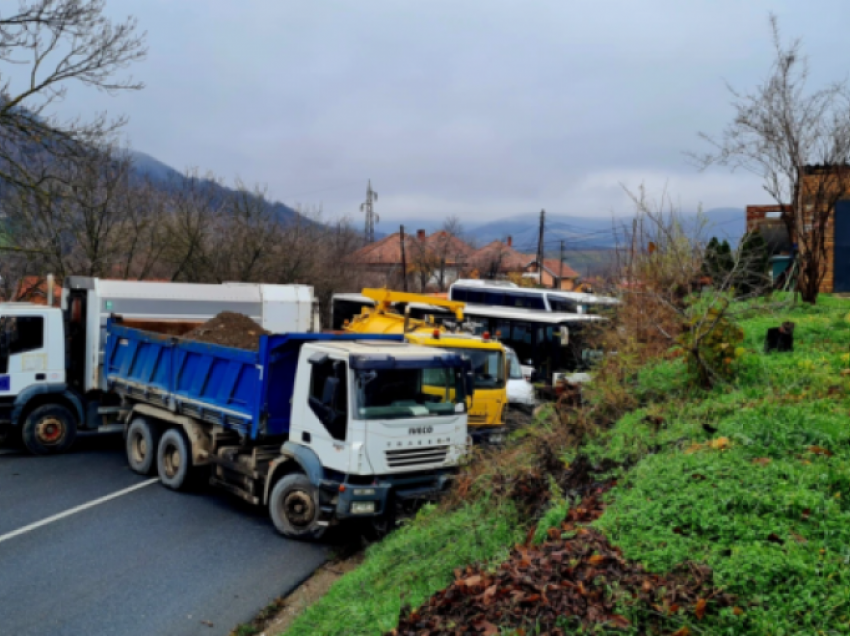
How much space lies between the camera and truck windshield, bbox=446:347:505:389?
41.1ft

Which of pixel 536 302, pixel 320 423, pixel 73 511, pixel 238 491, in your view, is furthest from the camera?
pixel 536 302

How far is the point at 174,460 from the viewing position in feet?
37.0

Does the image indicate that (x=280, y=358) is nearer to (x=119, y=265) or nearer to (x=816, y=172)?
(x=816, y=172)

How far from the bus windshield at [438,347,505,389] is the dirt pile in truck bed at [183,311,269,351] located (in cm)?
330

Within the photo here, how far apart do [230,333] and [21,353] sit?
435cm

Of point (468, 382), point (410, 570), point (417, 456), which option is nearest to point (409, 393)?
point (417, 456)

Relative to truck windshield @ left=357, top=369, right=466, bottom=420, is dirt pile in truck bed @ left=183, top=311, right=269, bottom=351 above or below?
above

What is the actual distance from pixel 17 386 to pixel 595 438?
10.8 meters

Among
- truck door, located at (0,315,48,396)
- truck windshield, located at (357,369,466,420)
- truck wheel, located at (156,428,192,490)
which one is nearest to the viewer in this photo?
truck windshield, located at (357,369,466,420)

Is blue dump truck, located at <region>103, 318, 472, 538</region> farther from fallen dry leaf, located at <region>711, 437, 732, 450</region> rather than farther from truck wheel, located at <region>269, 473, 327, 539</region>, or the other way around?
fallen dry leaf, located at <region>711, 437, 732, 450</region>

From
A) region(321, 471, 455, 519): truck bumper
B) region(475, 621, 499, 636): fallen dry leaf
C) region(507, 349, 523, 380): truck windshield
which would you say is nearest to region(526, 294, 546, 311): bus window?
region(507, 349, 523, 380): truck windshield

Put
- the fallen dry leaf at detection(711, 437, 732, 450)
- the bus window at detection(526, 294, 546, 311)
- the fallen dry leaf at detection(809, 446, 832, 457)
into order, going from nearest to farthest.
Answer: the fallen dry leaf at detection(809, 446, 832, 457) < the fallen dry leaf at detection(711, 437, 732, 450) < the bus window at detection(526, 294, 546, 311)

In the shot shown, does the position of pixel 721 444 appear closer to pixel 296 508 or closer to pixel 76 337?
pixel 296 508

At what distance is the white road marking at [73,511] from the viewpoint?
911 cm
